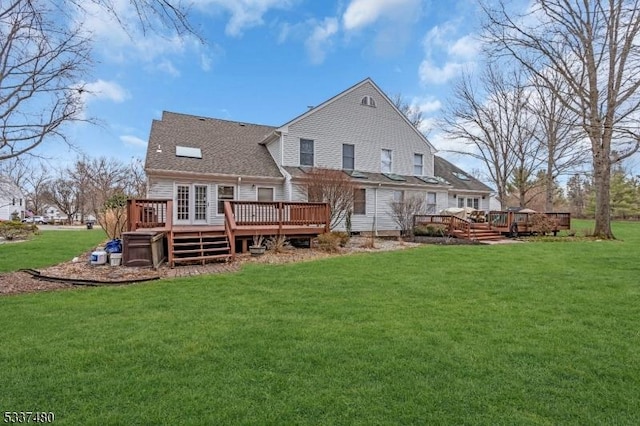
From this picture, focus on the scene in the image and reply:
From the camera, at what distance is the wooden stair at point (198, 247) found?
8.66 m

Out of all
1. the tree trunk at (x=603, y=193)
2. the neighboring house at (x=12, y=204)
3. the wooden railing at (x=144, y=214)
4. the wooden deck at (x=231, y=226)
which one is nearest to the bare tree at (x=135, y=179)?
the neighboring house at (x=12, y=204)

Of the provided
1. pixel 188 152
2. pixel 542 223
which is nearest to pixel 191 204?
pixel 188 152

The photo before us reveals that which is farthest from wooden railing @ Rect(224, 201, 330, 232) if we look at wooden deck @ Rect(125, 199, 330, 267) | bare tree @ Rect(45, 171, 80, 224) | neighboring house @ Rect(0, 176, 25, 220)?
bare tree @ Rect(45, 171, 80, 224)

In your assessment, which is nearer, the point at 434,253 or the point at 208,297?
the point at 208,297

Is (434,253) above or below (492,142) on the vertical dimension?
below

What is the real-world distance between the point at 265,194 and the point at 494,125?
19.7 metres

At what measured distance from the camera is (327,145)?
16625 millimetres

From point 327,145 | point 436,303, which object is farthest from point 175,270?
point 327,145

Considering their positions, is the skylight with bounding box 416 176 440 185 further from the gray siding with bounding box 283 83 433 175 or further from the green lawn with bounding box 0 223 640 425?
the green lawn with bounding box 0 223 640 425

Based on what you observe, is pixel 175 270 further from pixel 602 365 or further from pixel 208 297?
pixel 602 365

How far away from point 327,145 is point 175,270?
10.5m

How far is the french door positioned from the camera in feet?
44.3

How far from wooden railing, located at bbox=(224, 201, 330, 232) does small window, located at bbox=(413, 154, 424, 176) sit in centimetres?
916

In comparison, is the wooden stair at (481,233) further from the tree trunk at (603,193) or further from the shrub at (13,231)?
the shrub at (13,231)
